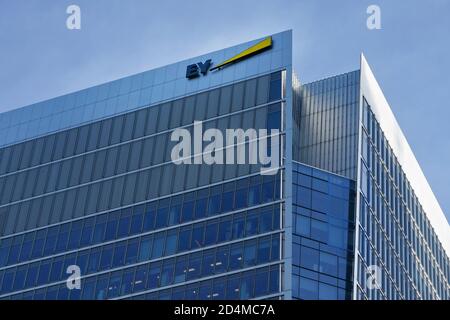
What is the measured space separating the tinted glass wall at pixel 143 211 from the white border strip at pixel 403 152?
31.5 feet

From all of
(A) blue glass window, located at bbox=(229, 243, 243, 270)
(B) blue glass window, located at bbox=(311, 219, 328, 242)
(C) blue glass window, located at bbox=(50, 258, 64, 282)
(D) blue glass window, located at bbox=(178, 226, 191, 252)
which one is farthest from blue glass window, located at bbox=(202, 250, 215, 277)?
(C) blue glass window, located at bbox=(50, 258, 64, 282)

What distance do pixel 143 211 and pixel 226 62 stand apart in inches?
597

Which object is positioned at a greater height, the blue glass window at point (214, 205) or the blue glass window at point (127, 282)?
the blue glass window at point (214, 205)

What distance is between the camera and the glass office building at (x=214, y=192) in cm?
9562

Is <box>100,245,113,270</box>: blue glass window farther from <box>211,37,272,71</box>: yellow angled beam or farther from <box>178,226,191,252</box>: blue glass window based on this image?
<box>211,37,272,71</box>: yellow angled beam

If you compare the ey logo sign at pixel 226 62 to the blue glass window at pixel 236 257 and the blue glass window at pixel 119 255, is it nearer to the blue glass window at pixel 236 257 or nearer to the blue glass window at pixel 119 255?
the blue glass window at pixel 119 255

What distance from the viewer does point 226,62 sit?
108312 millimetres

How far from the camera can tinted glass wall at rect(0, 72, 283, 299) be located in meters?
96.4

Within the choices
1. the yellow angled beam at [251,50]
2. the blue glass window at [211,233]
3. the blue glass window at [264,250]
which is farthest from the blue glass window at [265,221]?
the yellow angled beam at [251,50]

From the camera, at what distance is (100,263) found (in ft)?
344

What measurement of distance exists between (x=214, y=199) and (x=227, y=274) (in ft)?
27.5

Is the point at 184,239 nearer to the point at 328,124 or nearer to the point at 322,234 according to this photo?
the point at 322,234

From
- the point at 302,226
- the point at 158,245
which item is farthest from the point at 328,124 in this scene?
the point at 158,245
